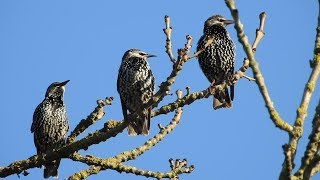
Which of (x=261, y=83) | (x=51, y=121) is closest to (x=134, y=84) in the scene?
(x=51, y=121)

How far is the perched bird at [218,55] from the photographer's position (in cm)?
806

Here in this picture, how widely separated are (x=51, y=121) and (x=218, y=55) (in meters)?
2.56

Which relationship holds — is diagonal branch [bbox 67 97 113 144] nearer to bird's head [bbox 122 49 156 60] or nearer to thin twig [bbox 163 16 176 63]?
thin twig [bbox 163 16 176 63]

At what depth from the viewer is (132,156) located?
5453 mm

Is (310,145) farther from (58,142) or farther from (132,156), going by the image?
(58,142)

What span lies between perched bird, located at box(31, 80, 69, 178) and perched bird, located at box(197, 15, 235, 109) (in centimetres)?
214

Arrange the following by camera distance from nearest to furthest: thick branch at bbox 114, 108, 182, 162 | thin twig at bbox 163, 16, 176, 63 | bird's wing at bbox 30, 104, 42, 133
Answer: thin twig at bbox 163, 16, 176, 63, thick branch at bbox 114, 108, 182, 162, bird's wing at bbox 30, 104, 42, 133

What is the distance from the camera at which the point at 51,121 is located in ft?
25.3

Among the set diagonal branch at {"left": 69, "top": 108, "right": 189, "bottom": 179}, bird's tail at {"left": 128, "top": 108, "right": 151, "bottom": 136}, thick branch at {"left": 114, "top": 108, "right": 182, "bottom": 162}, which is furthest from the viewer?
bird's tail at {"left": 128, "top": 108, "right": 151, "bottom": 136}

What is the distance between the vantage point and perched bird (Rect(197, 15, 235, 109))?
806 cm

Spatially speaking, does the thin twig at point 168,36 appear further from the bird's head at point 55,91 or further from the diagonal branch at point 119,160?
the bird's head at point 55,91

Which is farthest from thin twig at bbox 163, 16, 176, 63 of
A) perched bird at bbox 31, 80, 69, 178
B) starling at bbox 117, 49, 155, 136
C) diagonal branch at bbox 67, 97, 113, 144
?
perched bird at bbox 31, 80, 69, 178

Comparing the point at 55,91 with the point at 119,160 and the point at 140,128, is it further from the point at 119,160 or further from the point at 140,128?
the point at 119,160

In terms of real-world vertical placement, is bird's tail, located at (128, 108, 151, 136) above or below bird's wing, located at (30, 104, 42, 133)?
below
